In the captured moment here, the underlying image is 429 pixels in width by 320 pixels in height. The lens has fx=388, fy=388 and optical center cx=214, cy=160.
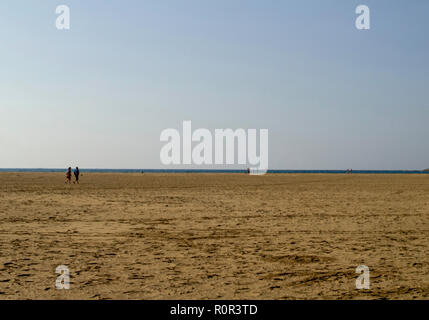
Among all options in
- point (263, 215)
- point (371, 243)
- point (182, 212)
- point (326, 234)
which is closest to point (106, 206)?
point (182, 212)

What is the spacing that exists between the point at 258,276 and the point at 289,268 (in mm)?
807

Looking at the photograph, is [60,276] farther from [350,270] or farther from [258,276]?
[350,270]

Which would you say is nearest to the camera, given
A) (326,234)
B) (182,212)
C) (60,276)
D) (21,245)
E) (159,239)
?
(60,276)

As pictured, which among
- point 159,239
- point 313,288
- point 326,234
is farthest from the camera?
point 326,234

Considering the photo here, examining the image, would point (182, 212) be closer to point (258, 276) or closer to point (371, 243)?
point (371, 243)

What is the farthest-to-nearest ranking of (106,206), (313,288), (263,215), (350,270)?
(106,206) → (263,215) → (350,270) → (313,288)

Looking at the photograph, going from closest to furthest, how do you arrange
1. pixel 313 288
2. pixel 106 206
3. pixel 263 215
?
1. pixel 313 288
2. pixel 263 215
3. pixel 106 206

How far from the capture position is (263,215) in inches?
557

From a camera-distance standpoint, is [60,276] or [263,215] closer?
[60,276]

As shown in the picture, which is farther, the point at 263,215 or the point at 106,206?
the point at 106,206
